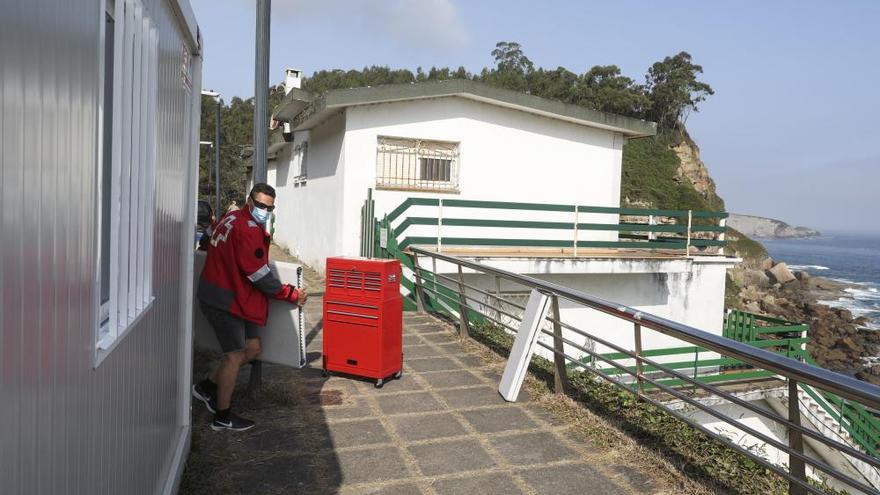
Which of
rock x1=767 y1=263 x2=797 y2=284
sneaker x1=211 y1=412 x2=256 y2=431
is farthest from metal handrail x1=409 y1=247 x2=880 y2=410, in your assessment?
rock x1=767 y1=263 x2=797 y2=284

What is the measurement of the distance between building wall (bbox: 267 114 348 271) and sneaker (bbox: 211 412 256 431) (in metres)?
8.99

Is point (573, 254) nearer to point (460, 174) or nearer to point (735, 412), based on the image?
point (460, 174)

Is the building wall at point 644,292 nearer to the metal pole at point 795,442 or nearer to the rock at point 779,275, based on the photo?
the metal pole at point 795,442

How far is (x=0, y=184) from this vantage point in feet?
4.16

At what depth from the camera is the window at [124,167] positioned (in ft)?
7.58

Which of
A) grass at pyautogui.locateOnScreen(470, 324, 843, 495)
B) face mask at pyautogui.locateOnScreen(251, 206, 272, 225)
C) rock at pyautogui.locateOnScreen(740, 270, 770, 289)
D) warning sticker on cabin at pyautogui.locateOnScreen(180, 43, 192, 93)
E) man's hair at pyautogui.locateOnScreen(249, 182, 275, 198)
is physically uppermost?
warning sticker on cabin at pyautogui.locateOnScreen(180, 43, 192, 93)

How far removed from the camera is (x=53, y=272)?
159cm

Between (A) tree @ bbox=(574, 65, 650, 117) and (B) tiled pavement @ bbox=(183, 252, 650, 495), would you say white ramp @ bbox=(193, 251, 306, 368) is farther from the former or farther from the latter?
(A) tree @ bbox=(574, 65, 650, 117)

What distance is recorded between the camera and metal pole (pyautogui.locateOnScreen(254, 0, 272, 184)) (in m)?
6.95

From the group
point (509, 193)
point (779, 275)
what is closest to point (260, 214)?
point (509, 193)

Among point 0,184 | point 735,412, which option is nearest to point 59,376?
point 0,184

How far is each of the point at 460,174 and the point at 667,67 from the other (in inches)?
1986

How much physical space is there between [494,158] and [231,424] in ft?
35.4

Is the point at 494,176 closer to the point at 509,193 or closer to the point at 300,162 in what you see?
the point at 509,193
